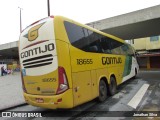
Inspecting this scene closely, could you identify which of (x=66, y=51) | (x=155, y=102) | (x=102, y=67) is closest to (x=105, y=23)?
(x=102, y=67)

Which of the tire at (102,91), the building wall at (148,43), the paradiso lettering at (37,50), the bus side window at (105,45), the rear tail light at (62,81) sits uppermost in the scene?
the building wall at (148,43)

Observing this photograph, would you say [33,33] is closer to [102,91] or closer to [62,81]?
[62,81]

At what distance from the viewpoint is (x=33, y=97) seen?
21.9 ft

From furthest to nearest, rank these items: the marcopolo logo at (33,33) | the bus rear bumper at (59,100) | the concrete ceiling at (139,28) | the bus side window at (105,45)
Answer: the concrete ceiling at (139,28) < the bus side window at (105,45) < the marcopolo logo at (33,33) < the bus rear bumper at (59,100)

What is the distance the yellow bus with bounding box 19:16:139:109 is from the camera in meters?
6.06

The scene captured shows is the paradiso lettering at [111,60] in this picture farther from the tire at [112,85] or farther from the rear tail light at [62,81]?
the rear tail light at [62,81]

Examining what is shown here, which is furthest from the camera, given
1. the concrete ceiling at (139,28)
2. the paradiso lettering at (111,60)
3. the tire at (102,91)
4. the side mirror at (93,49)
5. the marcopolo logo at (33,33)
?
the concrete ceiling at (139,28)

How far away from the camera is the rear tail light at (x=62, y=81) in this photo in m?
6.01

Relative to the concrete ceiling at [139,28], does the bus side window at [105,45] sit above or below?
below

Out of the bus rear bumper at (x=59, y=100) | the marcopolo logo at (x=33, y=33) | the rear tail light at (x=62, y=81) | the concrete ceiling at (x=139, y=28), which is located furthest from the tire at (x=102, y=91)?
the concrete ceiling at (x=139, y=28)

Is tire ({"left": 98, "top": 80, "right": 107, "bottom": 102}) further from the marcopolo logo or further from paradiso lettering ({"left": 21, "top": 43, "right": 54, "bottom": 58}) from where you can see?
the marcopolo logo

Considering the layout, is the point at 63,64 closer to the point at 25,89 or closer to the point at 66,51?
the point at 66,51

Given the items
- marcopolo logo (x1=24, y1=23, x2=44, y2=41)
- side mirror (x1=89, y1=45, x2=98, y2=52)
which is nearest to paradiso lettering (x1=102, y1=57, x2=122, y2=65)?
side mirror (x1=89, y1=45, x2=98, y2=52)

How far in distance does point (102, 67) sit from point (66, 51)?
9.16 feet
